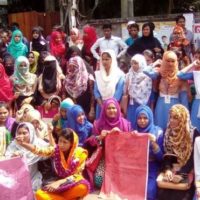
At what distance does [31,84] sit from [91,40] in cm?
184

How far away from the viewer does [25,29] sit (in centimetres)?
1405

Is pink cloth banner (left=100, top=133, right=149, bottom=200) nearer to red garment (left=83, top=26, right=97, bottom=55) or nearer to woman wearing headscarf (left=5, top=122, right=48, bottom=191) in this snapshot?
woman wearing headscarf (left=5, top=122, right=48, bottom=191)

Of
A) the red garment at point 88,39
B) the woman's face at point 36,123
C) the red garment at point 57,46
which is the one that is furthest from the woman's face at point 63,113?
the red garment at point 88,39

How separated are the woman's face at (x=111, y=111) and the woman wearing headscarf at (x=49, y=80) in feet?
5.19

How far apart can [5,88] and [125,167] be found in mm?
2522

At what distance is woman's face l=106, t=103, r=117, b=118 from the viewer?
5.35 meters

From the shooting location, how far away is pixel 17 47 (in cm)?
820

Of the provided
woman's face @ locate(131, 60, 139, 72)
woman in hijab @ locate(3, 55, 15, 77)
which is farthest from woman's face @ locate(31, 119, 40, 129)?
woman in hijab @ locate(3, 55, 15, 77)

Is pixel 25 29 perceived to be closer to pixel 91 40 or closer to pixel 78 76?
pixel 91 40

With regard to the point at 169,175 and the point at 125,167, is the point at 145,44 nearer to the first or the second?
the point at 125,167

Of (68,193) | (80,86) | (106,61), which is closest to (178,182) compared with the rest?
(68,193)

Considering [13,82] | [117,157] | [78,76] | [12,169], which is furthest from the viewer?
[13,82]

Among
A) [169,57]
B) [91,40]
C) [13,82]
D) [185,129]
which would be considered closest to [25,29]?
[91,40]

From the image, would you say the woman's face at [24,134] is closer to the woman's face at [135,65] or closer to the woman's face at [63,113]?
the woman's face at [63,113]
